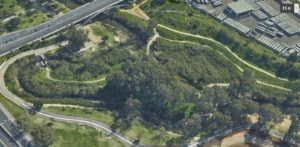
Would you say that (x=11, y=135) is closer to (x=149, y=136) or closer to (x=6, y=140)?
(x=6, y=140)

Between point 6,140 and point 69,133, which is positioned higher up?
point 69,133

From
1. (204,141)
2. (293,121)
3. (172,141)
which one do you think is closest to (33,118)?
(172,141)

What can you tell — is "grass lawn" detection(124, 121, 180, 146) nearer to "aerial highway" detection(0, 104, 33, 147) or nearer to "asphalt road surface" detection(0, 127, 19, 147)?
"aerial highway" detection(0, 104, 33, 147)

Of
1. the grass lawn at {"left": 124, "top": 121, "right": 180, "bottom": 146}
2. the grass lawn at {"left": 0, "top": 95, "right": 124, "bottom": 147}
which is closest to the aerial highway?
the grass lawn at {"left": 0, "top": 95, "right": 124, "bottom": 147}

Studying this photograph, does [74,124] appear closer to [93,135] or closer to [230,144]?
[93,135]

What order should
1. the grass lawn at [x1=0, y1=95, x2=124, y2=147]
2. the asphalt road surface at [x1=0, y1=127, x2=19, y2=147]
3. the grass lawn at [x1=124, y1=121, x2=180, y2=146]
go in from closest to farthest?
the asphalt road surface at [x1=0, y1=127, x2=19, y2=147]
the grass lawn at [x1=0, y1=95, x2=124, y2=147]
the grass lawn at [x1=124, y1=121, x2=180, y2=146]

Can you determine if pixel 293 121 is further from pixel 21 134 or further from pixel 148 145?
pixel 21 134

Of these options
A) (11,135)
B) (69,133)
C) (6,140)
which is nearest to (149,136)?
(69,133)

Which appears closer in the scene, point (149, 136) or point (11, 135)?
point (11, 135)

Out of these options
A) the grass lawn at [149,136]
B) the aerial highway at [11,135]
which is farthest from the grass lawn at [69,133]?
the grass lawn at [149,136]
